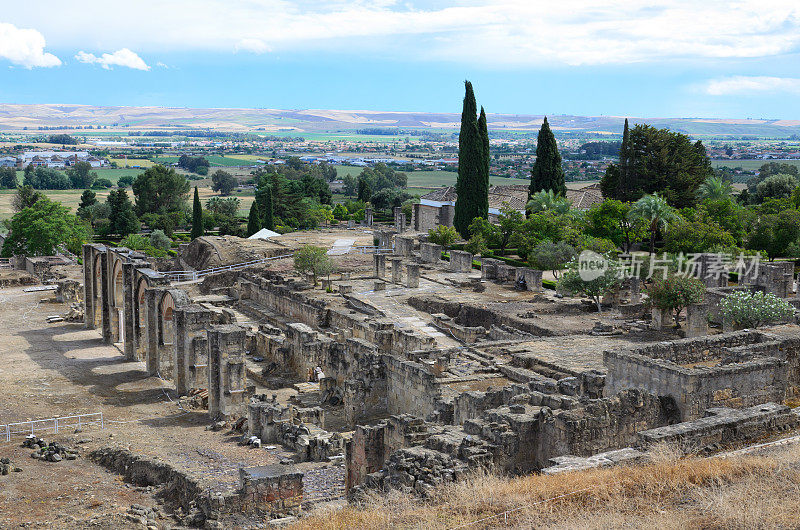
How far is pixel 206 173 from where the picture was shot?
172m

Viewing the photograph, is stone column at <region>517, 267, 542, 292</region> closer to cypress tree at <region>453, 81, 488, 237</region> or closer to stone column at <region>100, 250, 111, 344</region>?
cypress tree at <region>453, 81, 488, 237</region>

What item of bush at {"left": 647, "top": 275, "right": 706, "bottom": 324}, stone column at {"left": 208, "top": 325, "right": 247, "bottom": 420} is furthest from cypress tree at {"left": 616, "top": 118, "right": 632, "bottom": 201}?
stone column at {"left": 208, "top": 325, "right": 247, "bottom": 420}

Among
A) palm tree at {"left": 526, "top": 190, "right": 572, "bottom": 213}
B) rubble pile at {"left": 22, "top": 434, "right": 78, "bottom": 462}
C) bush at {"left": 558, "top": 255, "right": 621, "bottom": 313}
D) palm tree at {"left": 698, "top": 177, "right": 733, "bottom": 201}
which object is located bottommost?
rubble pile at {"left": 22, "top": 434, "right": 78, "bottom": 462}

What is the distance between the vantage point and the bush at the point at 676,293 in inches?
1049

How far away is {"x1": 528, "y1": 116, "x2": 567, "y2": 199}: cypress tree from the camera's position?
5481cm

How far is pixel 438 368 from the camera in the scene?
22406 millimetres

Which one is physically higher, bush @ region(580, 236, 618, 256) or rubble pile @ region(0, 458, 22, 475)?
bush @ region(580, 236, 618, 256)

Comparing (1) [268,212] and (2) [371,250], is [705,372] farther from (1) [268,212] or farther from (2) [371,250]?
(1) [268,212]

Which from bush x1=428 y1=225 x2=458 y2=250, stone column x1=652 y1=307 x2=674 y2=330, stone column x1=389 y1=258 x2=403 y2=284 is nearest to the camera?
stone column x1=652 y1=307 x2=674 y2=330

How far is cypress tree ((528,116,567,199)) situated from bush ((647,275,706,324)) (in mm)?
27790

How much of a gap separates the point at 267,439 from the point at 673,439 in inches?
406

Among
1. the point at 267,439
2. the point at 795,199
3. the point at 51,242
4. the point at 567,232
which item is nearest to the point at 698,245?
the point at 567,232

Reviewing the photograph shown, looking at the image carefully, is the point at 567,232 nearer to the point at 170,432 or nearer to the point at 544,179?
the point at 544,179

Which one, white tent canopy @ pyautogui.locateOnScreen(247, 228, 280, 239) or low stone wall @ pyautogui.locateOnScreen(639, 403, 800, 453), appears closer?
low stone wall @ pyautogui.locateOnScreen(639, 403, 800, 453)
